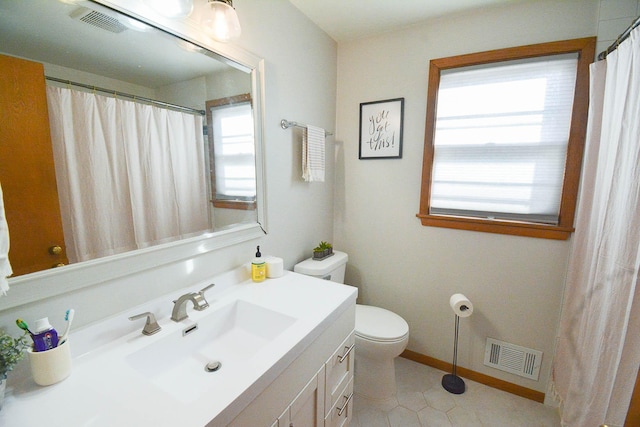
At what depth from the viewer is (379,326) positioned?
165 cm

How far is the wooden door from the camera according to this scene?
0.68 metres

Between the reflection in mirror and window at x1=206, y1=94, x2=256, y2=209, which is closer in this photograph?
the reflection in mirror

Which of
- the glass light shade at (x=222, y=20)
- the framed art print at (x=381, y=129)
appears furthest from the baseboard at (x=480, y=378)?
the glass light shade at (x=222, y=20)

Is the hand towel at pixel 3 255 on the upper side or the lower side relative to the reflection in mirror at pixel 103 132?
lower

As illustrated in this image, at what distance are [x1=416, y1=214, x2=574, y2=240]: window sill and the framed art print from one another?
0.52 m

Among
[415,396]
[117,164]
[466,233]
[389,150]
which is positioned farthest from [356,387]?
[117,164]

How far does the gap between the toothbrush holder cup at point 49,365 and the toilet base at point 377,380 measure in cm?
150

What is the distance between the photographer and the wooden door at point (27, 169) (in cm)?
68

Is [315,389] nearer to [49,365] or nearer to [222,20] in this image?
[49,365]

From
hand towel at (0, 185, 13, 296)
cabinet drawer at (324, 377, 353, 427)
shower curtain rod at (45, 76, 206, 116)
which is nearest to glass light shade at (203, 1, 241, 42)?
shower curtain rod at (45, 76, 206, 116)

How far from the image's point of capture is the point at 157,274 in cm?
100

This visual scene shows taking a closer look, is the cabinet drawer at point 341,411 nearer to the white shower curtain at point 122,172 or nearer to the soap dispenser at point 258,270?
the soap dispenser at point 258,270

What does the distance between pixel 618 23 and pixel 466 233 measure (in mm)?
1260

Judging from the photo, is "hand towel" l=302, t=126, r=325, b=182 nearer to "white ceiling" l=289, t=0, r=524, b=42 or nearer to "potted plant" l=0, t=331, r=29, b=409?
"white ceiling" l=289, t=0, r=524, b=42
